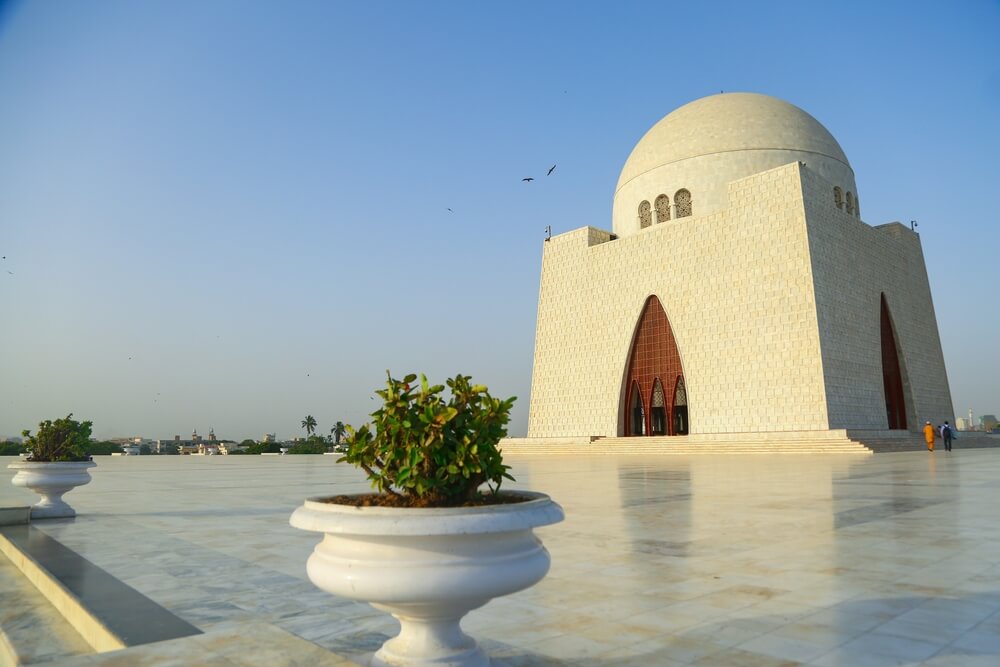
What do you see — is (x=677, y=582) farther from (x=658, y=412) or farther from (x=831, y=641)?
(x=658, y=412)

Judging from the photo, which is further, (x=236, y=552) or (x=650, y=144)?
(x=650, y=144)

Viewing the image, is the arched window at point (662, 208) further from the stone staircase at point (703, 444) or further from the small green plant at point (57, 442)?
the small green plant at point (57, 442)

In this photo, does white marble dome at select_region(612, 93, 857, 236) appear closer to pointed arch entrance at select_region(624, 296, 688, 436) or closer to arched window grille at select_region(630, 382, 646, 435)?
pointed arch entrance at select_region(624, 296, 688, 436)

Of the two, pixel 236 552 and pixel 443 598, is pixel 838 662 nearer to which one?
pixel 443 598

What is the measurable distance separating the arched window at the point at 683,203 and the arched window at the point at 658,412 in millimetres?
6945

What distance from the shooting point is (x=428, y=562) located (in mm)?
2148

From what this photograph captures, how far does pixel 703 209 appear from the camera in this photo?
27.8m

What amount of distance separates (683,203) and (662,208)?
0.97 m

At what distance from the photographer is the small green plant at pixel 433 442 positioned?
2.29m

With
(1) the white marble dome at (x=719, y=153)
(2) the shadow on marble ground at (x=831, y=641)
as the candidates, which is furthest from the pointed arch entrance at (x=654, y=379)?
(2) the shadow on marble ground at (x=831, y=641)

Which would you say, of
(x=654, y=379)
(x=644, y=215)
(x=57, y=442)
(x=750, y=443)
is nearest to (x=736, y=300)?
(x=654, y=379)

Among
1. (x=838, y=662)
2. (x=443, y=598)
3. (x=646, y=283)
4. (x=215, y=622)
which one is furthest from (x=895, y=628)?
(x=646, y=283)

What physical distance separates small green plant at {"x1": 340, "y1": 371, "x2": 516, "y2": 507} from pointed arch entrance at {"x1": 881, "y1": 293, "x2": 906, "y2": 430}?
96.3ft

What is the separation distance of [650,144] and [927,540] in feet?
90.8
